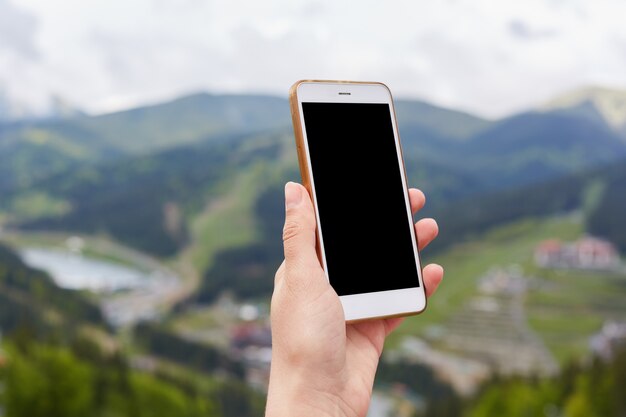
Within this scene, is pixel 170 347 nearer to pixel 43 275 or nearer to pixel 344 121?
pixel 43 275

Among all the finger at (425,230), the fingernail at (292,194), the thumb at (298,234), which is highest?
the fingernail at (292,194)

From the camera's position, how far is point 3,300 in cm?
8206

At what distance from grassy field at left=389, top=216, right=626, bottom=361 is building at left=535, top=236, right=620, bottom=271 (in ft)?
5.72

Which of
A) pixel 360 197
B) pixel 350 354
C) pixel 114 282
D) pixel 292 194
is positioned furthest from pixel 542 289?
pixel 292 194

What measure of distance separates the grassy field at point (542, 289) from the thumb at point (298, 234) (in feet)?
223

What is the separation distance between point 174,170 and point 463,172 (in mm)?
77760

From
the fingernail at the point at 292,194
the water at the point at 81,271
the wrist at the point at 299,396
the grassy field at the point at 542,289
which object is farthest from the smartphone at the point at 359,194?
the water at the point at 81,271

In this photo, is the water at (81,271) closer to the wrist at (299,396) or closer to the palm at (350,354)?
the palm at (350,354)

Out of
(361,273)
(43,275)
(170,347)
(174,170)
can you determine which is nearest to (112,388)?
(170,347)

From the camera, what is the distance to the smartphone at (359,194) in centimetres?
278

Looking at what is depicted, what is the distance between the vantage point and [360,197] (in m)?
2.94

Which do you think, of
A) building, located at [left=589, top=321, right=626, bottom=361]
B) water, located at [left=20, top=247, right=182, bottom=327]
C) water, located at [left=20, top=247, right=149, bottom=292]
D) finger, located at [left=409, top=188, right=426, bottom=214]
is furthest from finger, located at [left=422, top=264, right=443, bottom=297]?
water, located at [left=20, top=247, right=149, bottom=292]

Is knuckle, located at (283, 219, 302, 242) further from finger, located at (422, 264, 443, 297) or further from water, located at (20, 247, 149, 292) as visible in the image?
water, located at (20, 247, 149, 292)

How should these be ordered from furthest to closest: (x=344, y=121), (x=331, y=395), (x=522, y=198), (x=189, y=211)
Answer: (x=189, y=211), (x=522, y=198), (x=344, y=121), (x=331, y=395)
